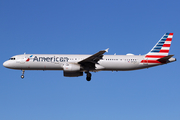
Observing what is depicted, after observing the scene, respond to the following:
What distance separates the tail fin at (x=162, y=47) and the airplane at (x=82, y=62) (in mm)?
214

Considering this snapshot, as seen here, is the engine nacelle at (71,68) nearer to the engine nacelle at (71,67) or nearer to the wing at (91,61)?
the engine nacelle at (71,67)

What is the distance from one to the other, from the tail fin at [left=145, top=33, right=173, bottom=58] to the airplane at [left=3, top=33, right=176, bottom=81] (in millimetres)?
214

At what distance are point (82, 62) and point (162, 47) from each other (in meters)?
14.3

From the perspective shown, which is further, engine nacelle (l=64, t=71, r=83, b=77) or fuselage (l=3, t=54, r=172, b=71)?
engine nacelle (l=64, t=71, r=83, b=77)

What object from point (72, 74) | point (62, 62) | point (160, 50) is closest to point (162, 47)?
point (160, 50)

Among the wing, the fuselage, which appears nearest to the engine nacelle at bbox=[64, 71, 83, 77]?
the fuselage

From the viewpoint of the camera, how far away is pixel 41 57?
166 ft

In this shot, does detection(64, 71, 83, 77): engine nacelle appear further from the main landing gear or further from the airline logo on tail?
the airline logo on tail

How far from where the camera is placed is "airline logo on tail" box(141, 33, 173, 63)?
51875 millimetres

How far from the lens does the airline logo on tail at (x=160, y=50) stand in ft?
170

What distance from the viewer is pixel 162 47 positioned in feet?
176

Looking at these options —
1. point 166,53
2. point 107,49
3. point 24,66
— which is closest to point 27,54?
point 24,66

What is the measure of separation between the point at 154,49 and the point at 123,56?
5.68m

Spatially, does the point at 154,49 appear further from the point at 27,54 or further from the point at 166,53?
the point at 27,54
